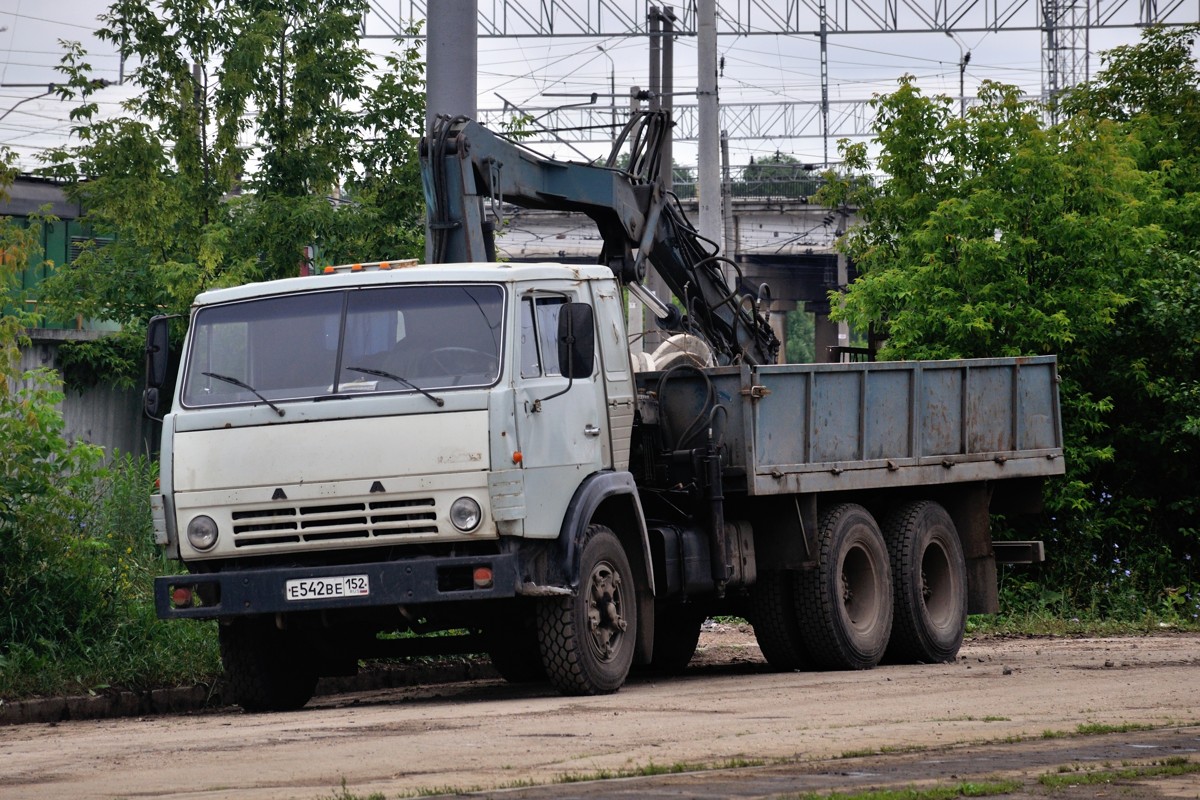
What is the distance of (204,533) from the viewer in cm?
1077

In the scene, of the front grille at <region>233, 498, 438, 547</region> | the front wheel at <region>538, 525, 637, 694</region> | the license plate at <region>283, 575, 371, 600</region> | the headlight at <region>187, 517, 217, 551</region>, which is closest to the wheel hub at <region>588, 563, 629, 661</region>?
the front wheel at <region>538, 525, 637, 694</region>

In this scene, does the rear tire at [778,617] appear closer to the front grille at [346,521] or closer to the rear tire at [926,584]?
the rear tire at [926,584]

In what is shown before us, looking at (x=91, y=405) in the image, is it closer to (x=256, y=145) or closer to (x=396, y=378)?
(x=256, y=145)

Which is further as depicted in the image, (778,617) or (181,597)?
(778,617)

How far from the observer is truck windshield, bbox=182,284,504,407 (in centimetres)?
1072

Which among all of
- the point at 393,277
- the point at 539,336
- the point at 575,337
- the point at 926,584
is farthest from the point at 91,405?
the point at 575,337

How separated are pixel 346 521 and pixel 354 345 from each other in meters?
1.07

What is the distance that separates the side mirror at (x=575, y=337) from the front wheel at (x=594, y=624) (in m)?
1.01

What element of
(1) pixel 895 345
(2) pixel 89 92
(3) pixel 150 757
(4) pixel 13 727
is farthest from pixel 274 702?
(1) pixel 895 345

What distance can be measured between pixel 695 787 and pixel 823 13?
135 ft

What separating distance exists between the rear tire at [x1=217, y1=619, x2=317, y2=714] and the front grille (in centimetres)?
111

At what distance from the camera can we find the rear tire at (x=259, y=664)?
11562 millimetres

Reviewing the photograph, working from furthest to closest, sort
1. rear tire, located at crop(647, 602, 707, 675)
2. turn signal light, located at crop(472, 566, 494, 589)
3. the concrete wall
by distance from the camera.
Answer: the concrete wall < rear tire, located at crop(647, 602, 707, 675) < turn signal light, located at crop(472, 566, 494, 589)

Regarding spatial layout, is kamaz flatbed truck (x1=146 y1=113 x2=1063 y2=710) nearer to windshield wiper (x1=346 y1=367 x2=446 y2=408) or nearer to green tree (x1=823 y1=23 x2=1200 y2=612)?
windshield wiper (x1=346 y1=367 x2=446 y2=408)
